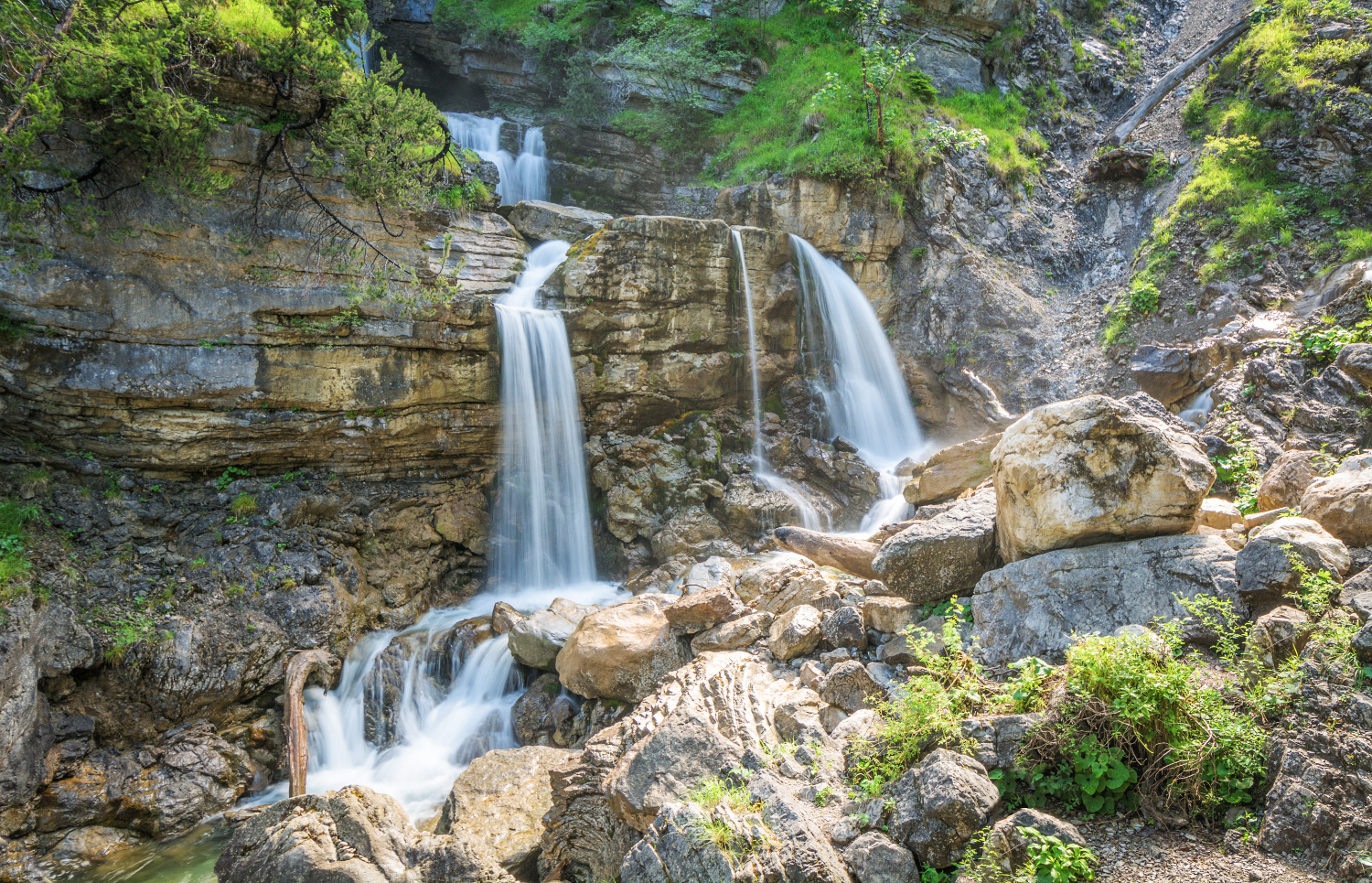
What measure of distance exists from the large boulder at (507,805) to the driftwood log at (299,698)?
1.90 metres

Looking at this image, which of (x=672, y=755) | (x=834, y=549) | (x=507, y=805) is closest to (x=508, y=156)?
(x=834, y=549)

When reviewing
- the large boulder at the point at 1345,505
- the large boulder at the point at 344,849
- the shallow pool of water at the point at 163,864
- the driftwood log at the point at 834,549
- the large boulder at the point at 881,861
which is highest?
the large boulder at the point at 1345,505

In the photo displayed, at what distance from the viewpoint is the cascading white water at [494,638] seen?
757 centimetres

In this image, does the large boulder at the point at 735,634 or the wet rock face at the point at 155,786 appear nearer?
the wet rock face at the point at 155,786

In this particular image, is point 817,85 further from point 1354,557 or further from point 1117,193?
point 1354,557

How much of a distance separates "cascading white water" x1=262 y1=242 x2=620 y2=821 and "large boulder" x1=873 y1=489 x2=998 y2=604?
5.02m

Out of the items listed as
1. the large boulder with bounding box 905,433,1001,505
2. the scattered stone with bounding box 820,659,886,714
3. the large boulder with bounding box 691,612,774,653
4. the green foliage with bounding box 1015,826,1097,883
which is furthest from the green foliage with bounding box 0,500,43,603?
the large boulder with bounding box 905,433,1001,505

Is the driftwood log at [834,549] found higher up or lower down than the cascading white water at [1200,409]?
lower down

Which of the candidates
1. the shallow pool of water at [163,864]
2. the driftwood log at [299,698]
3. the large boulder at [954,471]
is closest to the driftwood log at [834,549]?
the large boulder at [954,471]

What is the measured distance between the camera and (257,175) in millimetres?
8586

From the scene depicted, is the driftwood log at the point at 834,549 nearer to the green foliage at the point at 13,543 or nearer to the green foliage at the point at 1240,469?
the green foliage at the point at 1240,469

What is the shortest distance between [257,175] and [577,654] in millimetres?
7645

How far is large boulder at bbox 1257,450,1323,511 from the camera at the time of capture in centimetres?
559

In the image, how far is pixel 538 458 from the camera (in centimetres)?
1135
